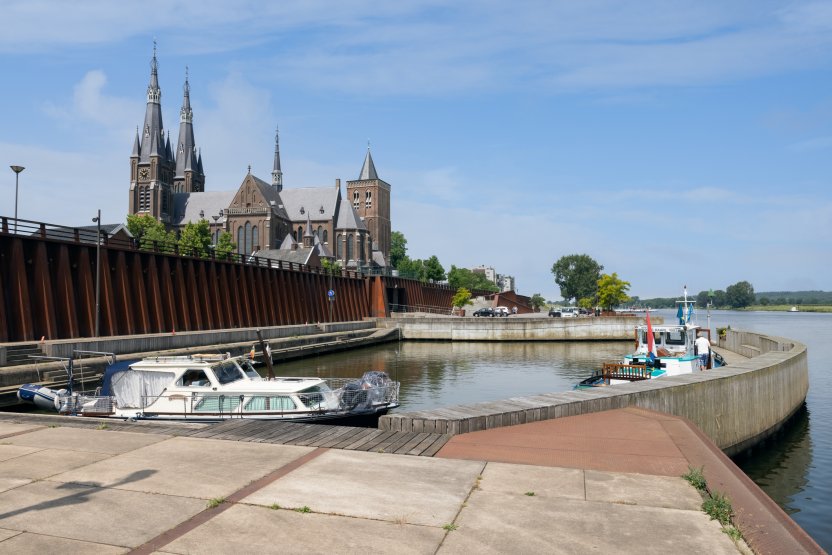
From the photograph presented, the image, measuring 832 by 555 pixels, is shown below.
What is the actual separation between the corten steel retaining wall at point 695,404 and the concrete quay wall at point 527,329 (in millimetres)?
43803

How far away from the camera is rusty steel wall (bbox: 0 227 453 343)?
29.8m

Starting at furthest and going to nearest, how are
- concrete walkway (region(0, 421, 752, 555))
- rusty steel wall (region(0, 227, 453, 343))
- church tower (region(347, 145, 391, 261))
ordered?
1. church tower (region(347, 145, 391, 261))
2. rusty steel wall (region(0, 227, 453, 343))
3. concrete walkway (region(0, 421, 752, 555))

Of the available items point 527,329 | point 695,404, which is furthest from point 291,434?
point 527,329

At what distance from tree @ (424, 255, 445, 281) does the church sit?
15011 mm

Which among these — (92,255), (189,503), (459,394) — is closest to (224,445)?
(189,503)

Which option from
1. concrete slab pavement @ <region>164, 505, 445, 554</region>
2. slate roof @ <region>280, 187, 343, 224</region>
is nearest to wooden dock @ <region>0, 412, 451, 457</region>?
concrete slab pavement @ <region>164, 505, 445, 554</region>

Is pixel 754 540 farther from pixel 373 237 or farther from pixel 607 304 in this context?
pixel 373 237

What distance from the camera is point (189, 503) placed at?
23.6ft

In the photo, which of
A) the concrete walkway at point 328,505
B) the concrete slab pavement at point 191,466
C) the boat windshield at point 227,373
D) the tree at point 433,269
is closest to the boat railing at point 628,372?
the boat windshield at point 227,373

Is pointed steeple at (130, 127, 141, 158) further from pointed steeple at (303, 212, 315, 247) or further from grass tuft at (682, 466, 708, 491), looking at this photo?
grass tuft at (682, 466, 708, 491)

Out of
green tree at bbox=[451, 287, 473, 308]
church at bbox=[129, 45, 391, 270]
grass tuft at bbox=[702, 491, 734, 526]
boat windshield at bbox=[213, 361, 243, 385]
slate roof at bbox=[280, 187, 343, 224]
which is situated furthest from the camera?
slate roof at bbox=[280, 187, 343, 224]

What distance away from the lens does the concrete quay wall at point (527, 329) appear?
66.8 meters

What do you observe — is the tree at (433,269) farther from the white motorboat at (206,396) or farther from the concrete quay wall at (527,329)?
the white motorboat at (206,396)

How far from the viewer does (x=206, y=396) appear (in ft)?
60.2
